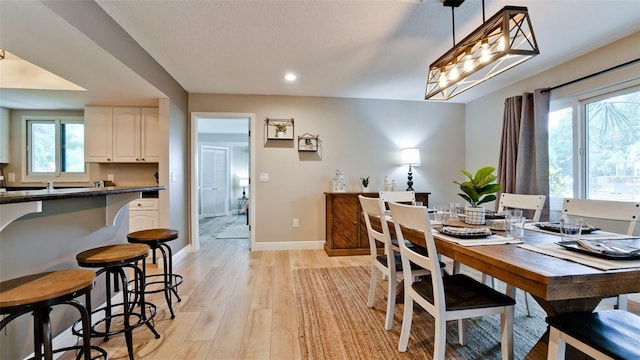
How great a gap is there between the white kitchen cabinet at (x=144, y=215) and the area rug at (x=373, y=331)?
2194mm

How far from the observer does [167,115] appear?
10.8 feet

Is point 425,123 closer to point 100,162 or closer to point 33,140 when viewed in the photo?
point 100,162

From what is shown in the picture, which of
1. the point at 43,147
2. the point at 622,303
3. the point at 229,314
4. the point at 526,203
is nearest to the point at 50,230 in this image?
the point at 229,314

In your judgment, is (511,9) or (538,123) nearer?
(511,9)

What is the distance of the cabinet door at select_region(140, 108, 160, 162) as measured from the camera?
3.68 meters

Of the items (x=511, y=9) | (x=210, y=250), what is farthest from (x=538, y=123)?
(x=210, y=250)

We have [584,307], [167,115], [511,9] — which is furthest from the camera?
[167,115]

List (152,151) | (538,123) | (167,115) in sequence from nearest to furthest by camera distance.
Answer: (538,123)
(167,115)
(152,151)

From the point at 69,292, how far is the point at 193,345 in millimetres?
949

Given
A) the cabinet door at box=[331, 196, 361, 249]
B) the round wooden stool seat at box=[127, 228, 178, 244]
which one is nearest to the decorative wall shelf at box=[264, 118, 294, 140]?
the cabinet door at box=[331, 196, 361, 249]

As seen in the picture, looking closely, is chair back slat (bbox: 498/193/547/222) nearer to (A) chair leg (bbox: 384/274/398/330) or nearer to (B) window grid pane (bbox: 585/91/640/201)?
(B) window grid pane (bbox: 585/91/640/201)

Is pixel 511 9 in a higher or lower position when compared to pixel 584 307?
higher

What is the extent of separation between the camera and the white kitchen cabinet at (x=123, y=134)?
363 cm

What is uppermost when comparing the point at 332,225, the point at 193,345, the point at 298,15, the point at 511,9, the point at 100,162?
the point at 298,15
